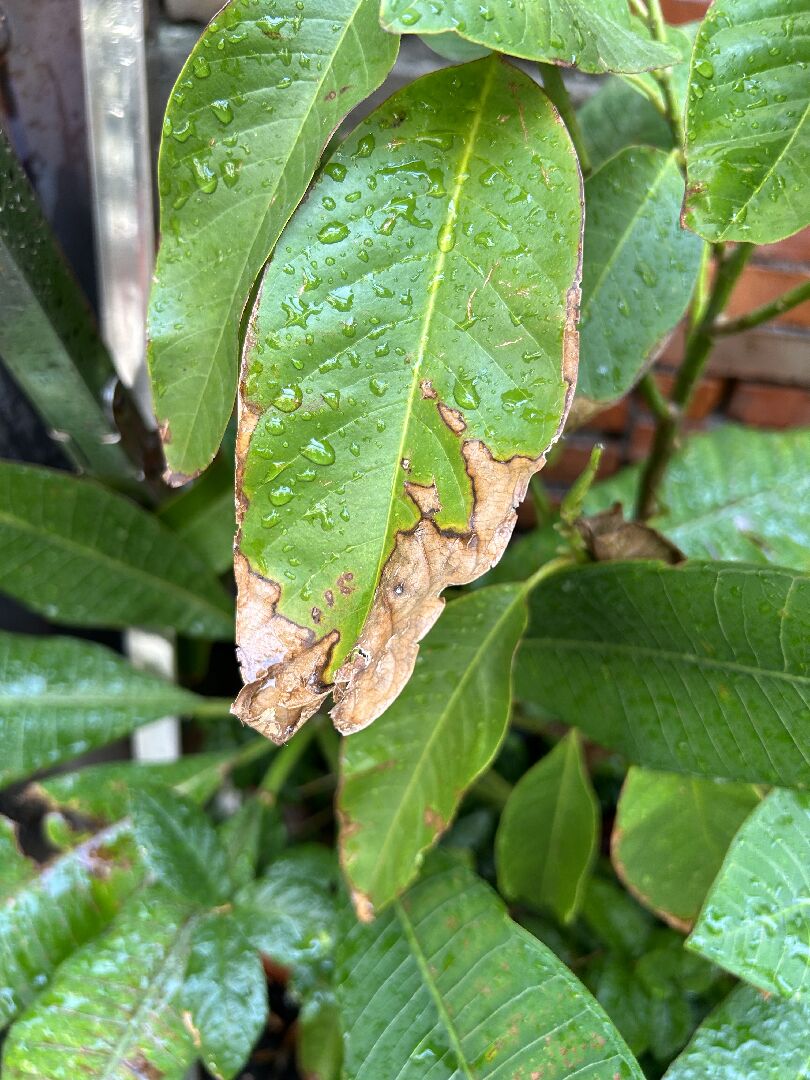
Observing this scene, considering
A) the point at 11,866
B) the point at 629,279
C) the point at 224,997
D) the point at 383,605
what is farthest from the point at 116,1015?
the point at 629,279

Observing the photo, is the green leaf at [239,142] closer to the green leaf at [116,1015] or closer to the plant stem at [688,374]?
the plant stem at [688,374]

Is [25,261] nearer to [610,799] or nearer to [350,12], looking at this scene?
[350,12]

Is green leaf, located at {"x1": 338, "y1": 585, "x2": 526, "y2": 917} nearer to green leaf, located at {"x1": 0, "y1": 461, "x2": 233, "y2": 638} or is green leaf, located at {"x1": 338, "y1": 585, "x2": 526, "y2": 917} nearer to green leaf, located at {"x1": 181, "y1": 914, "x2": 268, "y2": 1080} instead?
green leaf, located at {"x1": 181, "y1": 914, "x2": 268, "y2": 1080}

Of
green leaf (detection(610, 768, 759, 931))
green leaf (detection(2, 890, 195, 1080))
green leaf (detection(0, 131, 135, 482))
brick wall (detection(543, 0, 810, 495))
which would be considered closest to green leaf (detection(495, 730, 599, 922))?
green leaf (detection(610, 768, 759, 931))

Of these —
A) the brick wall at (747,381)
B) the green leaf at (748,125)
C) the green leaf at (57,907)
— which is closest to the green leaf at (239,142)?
the green leaf at (748,125)

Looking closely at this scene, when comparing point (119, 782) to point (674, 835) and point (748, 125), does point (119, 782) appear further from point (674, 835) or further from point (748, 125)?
point (748, 125)

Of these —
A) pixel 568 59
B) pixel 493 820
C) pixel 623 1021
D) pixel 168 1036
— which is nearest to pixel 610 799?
pixel 493 820
